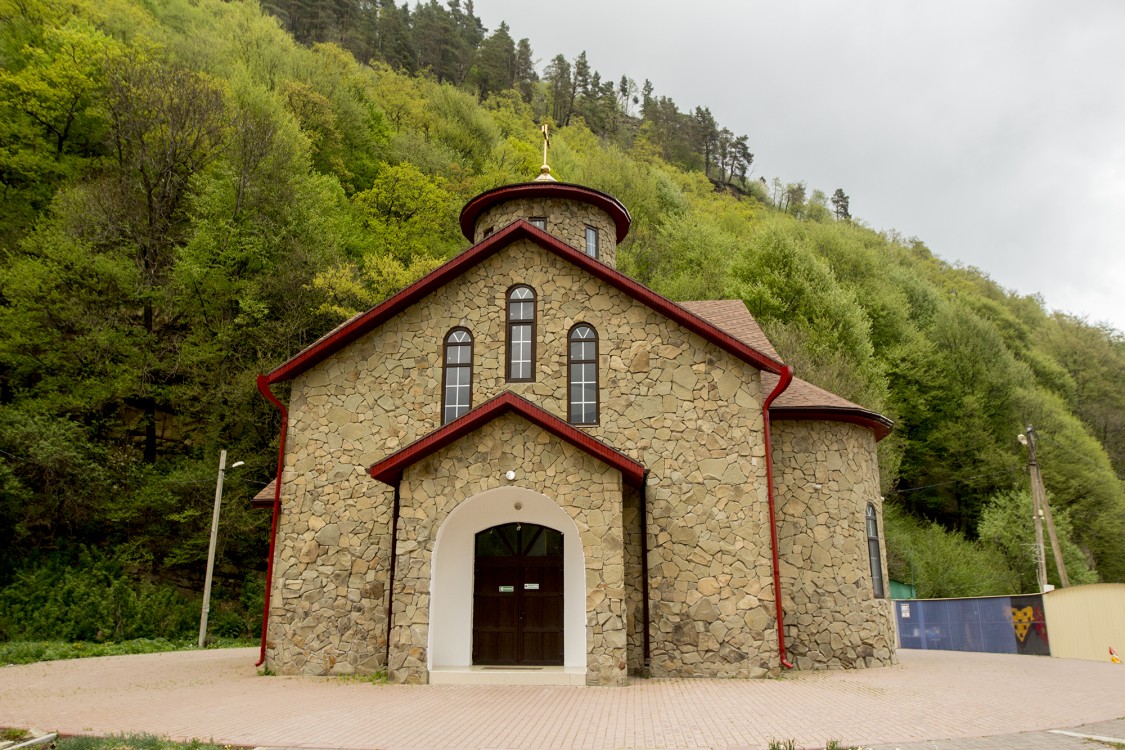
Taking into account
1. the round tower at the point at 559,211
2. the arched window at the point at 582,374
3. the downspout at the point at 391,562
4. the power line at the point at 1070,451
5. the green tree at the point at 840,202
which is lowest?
the downspout at the point at 391,562

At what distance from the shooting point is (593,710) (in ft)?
31.2

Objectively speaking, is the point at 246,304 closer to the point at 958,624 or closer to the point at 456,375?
the point at 456,375

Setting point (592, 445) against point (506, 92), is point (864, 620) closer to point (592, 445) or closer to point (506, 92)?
point (592, 445)

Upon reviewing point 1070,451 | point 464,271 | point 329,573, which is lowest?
point 329,573

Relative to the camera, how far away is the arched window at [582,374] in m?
14.0

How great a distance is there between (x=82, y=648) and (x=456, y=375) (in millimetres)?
12166

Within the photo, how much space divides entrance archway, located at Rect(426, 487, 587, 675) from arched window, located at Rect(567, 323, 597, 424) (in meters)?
1.79

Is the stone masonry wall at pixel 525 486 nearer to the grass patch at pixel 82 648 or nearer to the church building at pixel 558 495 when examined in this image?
the church building at pixel 558 495

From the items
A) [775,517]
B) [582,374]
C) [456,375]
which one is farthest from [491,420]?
[775,517]

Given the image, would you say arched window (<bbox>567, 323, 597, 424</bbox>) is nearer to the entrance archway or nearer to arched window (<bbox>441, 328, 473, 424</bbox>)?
the entrance archway

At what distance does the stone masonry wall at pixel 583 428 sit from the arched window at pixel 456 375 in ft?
0.47

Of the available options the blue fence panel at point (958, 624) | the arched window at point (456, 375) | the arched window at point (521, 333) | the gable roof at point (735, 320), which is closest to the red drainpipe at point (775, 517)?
the gable roof at point (735, 320)

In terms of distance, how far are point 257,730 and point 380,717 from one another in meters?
1.41

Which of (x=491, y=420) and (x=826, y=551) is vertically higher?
(x=491, y=420)
